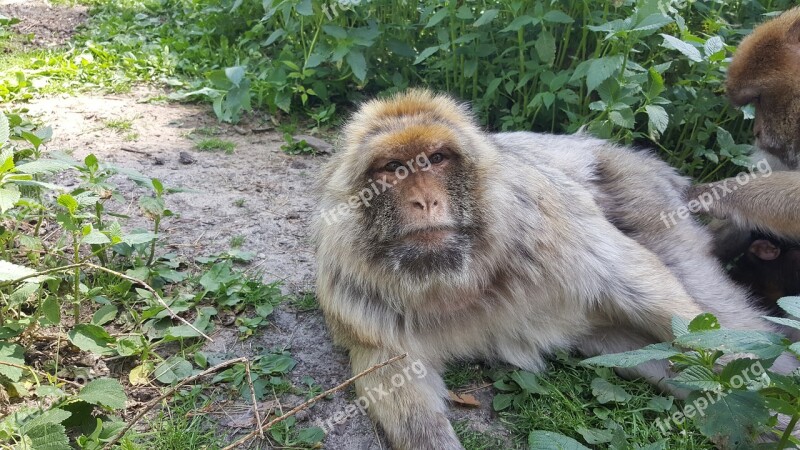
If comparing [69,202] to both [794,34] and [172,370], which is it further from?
[794,34]

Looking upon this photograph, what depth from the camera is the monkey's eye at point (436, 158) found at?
268 centimetres

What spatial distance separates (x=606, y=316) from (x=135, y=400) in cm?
212

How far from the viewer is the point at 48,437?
2.24m

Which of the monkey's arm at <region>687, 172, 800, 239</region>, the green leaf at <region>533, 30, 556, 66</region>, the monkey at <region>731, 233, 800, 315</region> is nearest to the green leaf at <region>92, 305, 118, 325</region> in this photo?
the green leaf at <region>533, 30, 556, 66</region>

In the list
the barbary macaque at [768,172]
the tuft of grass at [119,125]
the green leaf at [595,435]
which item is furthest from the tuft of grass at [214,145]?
the green leaf at [595,435]

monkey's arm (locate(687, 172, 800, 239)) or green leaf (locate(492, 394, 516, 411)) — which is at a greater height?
monkey's arm (locate(687, 172, 800, 239))

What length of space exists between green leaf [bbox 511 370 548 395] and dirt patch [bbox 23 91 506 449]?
0.17 m

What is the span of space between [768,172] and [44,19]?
725 centimetres

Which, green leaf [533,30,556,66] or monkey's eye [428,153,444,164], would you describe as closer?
monkey's eye [428,153,444,164]

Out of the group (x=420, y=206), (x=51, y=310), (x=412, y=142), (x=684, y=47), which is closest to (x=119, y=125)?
(x=51, y=310)

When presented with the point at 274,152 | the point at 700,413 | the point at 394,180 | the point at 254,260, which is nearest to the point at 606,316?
the point at 700,413

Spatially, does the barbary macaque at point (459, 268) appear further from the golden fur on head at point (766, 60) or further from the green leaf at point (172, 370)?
the golden fur on head at point (766, 60)

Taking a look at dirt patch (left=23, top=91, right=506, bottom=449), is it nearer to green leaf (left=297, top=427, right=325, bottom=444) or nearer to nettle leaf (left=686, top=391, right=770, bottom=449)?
green leaf (left=297, top=427, right=325, bottom=444)

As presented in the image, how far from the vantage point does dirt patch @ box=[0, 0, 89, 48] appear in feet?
22.7
